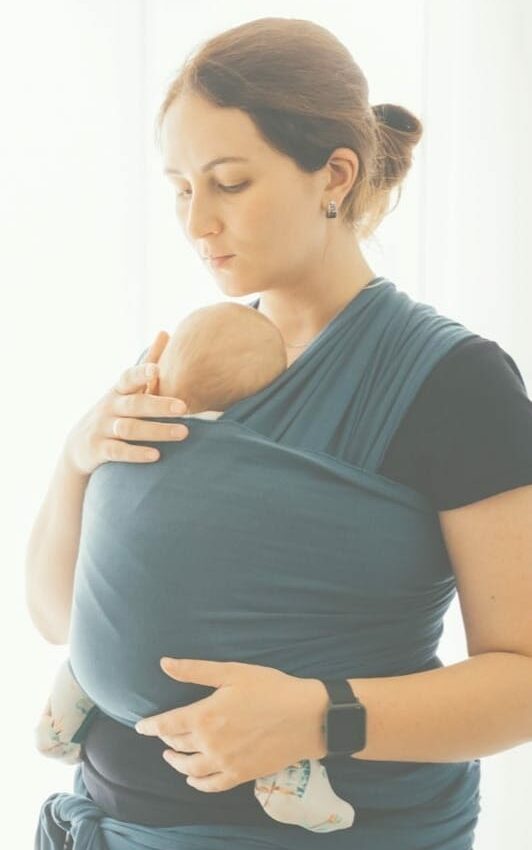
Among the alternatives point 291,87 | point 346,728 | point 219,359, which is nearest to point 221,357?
point 219,359

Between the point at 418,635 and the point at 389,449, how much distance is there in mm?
229

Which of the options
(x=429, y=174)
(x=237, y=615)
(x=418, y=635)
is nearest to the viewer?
(x=237, y=615)

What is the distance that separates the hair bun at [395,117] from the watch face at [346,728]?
74 centimetres

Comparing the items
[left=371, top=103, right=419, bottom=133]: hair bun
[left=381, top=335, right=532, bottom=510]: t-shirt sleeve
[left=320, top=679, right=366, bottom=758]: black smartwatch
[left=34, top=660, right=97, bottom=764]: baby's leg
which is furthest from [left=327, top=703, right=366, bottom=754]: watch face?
[left=371, top=103, right=419, bottom=133]: hair bun

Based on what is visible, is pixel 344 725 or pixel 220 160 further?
pixel 220 160

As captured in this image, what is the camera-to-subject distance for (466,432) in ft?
3.60

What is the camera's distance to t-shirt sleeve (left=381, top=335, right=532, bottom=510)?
108 centimetres

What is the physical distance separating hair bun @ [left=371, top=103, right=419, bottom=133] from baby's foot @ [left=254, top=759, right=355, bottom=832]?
793 mm

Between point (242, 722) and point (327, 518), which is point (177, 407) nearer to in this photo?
point (327, 518)

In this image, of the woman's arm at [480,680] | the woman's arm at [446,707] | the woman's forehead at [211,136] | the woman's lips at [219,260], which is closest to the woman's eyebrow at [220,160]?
the woman's forehead at [211,136]

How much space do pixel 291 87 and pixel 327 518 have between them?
1.60 feet

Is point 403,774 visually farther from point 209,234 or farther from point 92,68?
point 92,68

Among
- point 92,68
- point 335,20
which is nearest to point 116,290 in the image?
point 92,68

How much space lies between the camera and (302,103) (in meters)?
1.19
